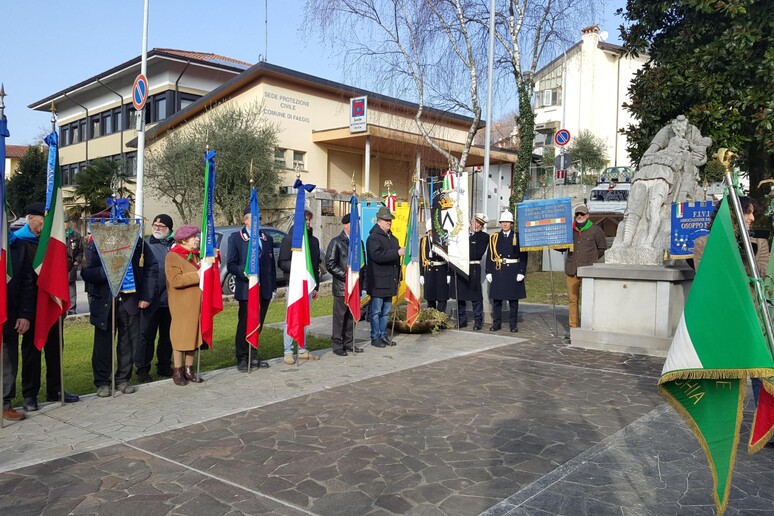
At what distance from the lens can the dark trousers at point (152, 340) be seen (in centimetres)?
711

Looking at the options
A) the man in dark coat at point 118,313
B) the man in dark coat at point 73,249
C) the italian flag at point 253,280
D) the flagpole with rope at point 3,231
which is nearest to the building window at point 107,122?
the man in dark coat at point 73,249

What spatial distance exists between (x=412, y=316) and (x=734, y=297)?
742cm

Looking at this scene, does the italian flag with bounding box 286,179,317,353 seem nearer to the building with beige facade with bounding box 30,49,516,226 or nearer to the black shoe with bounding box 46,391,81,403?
the black shoe with bounding box 46,391,81,403

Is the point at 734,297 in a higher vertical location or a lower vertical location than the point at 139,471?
higher

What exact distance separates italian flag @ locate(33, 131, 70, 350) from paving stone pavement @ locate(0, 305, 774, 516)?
92 centimetres

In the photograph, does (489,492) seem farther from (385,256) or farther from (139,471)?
(385,256)

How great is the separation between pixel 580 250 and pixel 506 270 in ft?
4.22

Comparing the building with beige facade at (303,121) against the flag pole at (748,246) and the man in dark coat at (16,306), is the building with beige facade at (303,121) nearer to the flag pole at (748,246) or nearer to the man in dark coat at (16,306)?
the man in dark coat at (16,306)

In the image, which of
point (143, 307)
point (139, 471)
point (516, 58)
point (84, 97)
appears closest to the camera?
point (139, 471)

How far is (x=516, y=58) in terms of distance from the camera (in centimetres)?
1900

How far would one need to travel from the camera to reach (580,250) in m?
10.6

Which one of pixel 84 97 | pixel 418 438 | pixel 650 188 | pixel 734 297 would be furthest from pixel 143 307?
pixel 84 97

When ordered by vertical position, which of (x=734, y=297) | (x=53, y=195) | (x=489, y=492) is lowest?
(x=489, y=492)

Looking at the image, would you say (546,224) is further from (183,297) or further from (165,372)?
(165,372)
